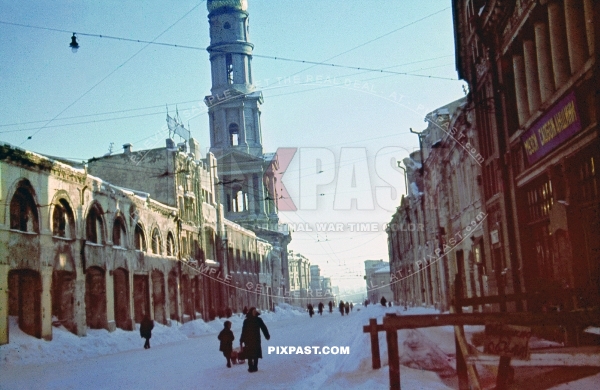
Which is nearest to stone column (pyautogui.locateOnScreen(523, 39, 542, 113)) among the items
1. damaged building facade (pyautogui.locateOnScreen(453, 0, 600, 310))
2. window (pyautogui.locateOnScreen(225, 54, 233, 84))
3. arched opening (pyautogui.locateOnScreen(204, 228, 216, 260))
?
damaged building facade (pyautogui.locateOnScreen(453, 0, 600, 310))

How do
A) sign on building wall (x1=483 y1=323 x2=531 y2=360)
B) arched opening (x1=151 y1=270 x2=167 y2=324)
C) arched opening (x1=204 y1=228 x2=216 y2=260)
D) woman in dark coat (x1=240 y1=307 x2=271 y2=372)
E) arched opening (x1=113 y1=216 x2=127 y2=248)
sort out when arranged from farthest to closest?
arched opening (x1=204 y1=228 x2=216 y2=260) < arched opening (x1=151 y1=270 x2=167 y2=324) < arched opening (x1=113 y1=216 x2=127 y2=248) < woman in dark coat (x1=240 y1=307 x2=271 y2=372) < sign on building wall (x1=483 y1=323 x2=531 y2=360)

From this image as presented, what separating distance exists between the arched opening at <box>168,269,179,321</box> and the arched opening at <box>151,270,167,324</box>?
5.57 feet

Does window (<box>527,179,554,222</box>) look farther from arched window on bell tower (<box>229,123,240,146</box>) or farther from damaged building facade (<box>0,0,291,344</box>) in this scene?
arched window on bell tower (<box>229,123,240,146</box>)

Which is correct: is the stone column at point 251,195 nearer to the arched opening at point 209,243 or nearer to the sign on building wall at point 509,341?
the arched opening at point 209,243

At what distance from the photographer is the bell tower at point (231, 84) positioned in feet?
225

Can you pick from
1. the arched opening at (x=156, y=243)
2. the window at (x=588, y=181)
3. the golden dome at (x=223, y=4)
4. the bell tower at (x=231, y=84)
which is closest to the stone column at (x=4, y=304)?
the arched opening at (x=156, y=243)

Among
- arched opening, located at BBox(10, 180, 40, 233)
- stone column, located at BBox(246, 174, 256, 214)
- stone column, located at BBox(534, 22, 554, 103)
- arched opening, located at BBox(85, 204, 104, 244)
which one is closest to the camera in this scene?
stone column, located at BBox(534, 22, 554, 103)

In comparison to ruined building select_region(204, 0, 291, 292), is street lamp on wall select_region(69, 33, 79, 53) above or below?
below

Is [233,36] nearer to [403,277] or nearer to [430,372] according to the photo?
[403,277]

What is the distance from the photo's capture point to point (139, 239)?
3759 centimetres

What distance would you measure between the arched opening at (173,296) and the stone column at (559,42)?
105 feet

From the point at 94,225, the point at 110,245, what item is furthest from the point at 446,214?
the point at 94,225

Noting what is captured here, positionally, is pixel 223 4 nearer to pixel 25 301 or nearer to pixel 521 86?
pixel 25 301

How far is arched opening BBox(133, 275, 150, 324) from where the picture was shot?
36.5 metres
